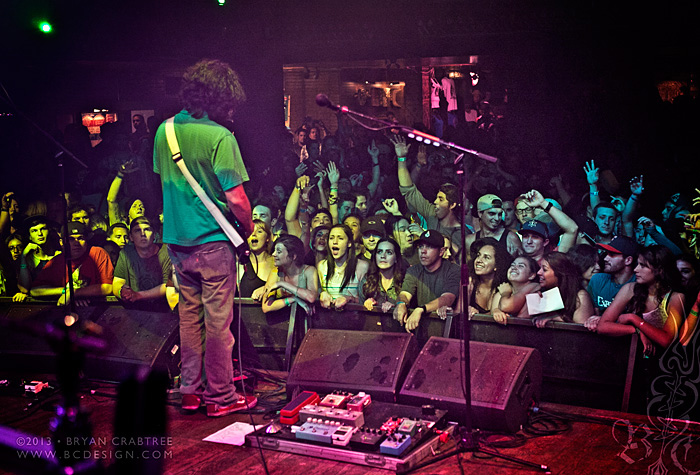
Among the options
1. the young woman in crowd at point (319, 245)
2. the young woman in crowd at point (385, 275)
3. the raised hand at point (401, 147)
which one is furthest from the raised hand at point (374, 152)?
the young woman in crowd at point (385, 275)

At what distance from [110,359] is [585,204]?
4.16 meters

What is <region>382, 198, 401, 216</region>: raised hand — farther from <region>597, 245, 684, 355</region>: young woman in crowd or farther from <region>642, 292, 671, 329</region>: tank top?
<region>642, 292, 671, 329</region>: tank top

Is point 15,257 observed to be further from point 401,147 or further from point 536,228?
point 536,228

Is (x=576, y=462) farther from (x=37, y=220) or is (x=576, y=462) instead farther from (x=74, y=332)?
(x=37, y=220)

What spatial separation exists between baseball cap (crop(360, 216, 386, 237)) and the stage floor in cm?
196

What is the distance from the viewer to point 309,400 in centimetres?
428

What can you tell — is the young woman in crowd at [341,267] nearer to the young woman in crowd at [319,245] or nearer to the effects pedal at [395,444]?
the young woman in crowd at [319,245]

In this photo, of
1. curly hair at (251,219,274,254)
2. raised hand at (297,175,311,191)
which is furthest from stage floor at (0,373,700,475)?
raised hand at (297,175,311,191)

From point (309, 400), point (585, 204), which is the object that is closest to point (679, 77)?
point (585, 204)

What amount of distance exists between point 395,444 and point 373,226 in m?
2.52

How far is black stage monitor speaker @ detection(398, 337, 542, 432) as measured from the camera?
4.03 metres

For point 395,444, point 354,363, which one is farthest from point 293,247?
point 395,444

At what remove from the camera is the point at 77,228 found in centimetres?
638

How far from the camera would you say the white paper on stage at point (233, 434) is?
404cm
